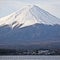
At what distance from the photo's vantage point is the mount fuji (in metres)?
20.6

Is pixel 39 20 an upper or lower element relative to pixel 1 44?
upper

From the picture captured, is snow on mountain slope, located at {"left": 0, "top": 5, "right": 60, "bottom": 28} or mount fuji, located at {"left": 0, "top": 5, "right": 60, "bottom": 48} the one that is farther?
snow on mountain slope, located at {"left": 0, "top": 5, "right": 60, "bottom": 28}

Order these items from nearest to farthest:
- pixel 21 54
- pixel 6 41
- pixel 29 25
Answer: pixel 21 54 → pixel 6 41 → pixel 29 25

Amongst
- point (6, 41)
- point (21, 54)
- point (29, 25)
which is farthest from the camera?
point (29, 25)

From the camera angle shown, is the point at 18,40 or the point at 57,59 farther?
the point at 18,40

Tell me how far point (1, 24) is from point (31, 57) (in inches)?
91.2

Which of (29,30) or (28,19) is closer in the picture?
(29,30)

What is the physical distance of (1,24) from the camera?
20.8 metres

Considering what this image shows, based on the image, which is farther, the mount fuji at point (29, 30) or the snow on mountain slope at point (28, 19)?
the snow on mountain slope at point (28, 19)

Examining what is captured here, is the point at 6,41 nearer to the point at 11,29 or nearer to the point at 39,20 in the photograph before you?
the point at 11,29

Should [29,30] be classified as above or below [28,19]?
below

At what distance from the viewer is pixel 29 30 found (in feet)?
73.3

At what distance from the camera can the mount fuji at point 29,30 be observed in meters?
20.6

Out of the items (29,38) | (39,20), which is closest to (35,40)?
(29,38)
